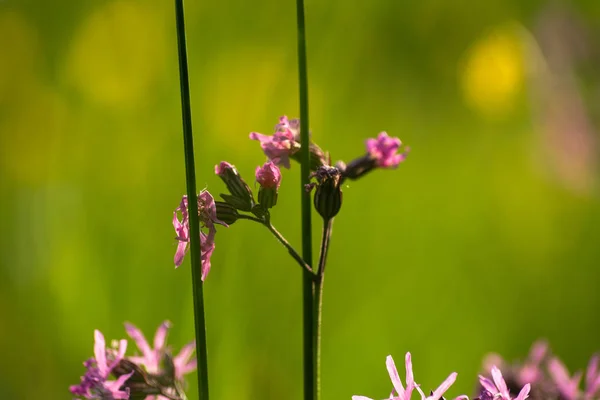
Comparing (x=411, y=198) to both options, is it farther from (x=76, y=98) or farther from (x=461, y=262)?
(x=76, y=98)

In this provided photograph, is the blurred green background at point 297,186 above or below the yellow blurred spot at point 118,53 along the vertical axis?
below

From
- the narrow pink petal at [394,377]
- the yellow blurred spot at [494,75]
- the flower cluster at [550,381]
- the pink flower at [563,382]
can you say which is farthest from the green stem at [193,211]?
the yellow blurred spot at [494,75]

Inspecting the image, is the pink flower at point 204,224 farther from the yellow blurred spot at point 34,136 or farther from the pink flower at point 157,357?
the yellow blurred spot at point 34,136

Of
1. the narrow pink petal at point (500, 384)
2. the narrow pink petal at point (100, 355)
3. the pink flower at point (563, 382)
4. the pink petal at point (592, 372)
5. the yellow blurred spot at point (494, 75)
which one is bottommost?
the pink flower at point (563, 382)

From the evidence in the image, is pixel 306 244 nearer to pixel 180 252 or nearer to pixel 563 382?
pixel 180 252

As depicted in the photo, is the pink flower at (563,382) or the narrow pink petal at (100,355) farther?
the pink flower at (563,382)

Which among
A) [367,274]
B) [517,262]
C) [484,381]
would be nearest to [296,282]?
[367,274]

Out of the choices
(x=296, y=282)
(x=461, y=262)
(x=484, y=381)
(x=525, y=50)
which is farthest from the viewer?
(x=525, y=50)
